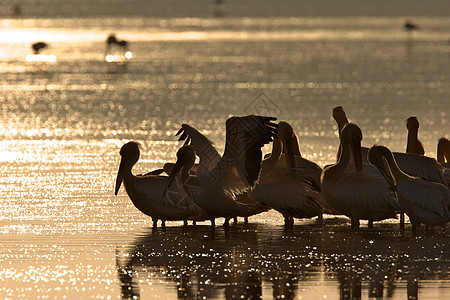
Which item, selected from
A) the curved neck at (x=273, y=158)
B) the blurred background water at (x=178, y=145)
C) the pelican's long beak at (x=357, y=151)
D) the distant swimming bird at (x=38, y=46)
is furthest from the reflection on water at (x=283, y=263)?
the distant swimming bird at (x=38, y=46)

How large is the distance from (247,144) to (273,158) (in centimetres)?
107

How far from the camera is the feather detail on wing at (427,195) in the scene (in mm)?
10297

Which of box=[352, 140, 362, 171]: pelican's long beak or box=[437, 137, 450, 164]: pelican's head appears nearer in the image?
box=[352, 140, 362, 171]: pelican's long beak

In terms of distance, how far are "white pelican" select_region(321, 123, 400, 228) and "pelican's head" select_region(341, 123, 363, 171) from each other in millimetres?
183

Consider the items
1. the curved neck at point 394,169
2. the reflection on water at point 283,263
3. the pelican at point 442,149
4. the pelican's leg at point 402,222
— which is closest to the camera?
the reflection on water at point 283,263

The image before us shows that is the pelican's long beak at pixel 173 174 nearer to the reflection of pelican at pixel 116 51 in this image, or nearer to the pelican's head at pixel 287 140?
the pelican's head at pixel 287 140

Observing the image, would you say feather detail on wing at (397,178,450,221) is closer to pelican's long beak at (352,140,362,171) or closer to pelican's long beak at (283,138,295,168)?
pelican's long beak at (352,140,362,171)

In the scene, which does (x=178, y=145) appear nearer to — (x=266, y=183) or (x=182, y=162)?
(x=266, y=183)

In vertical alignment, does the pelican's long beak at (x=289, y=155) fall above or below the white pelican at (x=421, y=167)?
above

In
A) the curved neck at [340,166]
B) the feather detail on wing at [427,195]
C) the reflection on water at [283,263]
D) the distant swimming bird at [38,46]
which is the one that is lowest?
the reflection on water at [283,263]

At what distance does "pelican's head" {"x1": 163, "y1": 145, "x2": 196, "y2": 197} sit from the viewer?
10883mm

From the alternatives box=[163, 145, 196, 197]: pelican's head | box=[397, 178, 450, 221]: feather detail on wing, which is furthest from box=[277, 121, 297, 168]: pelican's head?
box=[397, 178, 450, 221]: feather detail on wing

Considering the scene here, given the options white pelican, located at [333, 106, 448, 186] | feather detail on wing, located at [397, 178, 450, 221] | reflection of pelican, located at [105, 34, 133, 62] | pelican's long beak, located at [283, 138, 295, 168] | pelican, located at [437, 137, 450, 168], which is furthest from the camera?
reflection of pelican, located at [105, 34, 133, 62]

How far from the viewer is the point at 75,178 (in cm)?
1384
